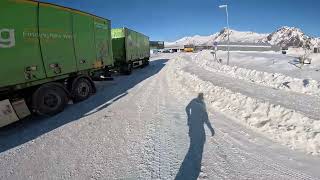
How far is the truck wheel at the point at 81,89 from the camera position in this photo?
10.5 m

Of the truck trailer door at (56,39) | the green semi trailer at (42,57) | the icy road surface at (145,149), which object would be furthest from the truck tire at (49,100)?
the truck trailer door at (56,39)

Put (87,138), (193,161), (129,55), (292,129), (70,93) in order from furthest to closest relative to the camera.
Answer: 1. (129,55)
2. (70,93)
3. (87,138)
4. (292,129)
5. (193,161)

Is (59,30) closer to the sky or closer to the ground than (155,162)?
closer to the sky

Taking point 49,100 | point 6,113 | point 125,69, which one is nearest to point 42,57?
point 49,100

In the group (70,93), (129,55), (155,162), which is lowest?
(155,162)

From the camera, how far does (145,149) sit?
5609mm

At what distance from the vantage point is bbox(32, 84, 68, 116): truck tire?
8359 mm

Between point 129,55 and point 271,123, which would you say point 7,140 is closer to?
point 271,123

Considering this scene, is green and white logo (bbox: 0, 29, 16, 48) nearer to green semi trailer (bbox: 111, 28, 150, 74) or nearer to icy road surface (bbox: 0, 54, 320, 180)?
icy road surface (bbox: 0, 54, 320, 180)

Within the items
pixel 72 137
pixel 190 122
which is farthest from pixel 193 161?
pixel 72 137

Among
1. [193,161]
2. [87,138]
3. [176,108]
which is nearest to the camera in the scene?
[193,161]

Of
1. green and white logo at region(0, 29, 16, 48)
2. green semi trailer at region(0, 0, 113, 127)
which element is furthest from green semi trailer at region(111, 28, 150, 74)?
green and white logo at region(0, 29, 16, 48)

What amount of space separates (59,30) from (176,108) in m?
5.00

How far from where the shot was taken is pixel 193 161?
4980mm
